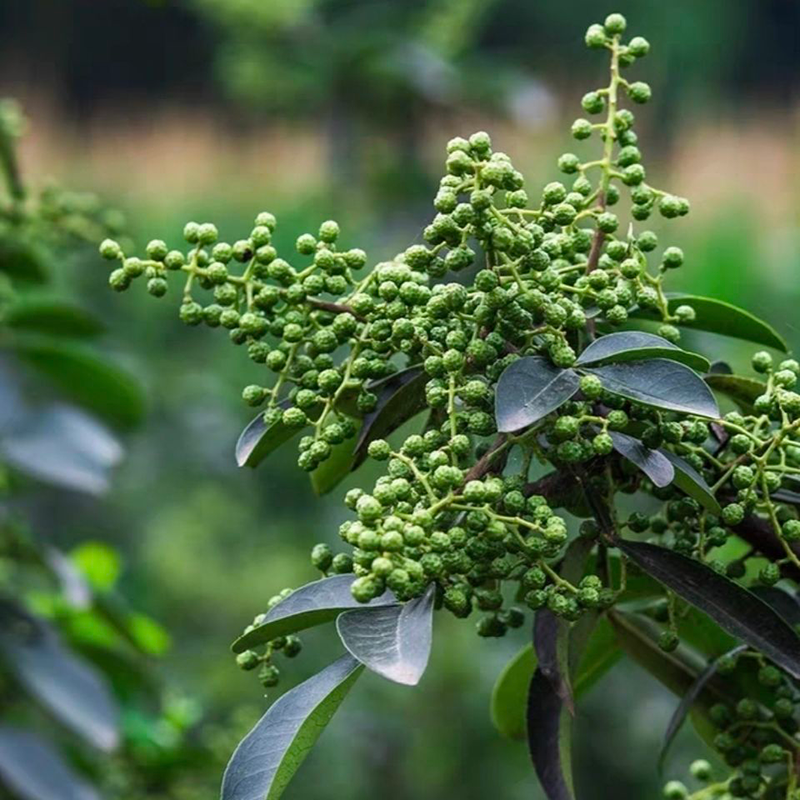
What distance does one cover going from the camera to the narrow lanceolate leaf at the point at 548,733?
717 mm

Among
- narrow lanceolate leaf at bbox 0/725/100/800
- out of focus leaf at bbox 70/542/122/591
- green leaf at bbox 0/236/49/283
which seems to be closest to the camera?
narrow lanceolate leaf at bbox 0/725/100/800

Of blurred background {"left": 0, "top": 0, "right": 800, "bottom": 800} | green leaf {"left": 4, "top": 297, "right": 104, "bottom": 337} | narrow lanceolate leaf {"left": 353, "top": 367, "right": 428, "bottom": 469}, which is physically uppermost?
narrow lanceolate leaf {"left": 353, "top": 367, "right": 428, "bottom": 469}

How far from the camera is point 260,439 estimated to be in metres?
0.73

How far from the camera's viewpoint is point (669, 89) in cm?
1040

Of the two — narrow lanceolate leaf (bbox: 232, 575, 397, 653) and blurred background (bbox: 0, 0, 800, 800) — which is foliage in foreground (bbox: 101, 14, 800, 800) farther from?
blurred background (bbox: 0, 0, 800, 800)

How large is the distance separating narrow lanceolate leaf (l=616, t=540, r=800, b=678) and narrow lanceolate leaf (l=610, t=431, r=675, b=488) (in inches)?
1.8

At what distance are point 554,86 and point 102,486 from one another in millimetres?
7229

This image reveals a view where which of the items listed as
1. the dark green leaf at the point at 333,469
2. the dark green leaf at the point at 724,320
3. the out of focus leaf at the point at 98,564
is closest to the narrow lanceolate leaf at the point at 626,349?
the dark green leaf at the point at 724,320

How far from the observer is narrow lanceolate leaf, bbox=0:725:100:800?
4.36ft

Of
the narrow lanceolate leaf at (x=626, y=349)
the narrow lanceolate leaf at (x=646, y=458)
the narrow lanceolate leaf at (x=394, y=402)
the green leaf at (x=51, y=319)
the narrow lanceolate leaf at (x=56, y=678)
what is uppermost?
the narrow lanceolate leaf at (x=626, y=349)

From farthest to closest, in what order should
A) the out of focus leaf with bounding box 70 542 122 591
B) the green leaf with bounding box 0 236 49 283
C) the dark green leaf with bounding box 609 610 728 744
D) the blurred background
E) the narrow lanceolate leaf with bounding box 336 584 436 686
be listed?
the blurred background → the out of focus leaf with bounding box 70 542 122 591 → the green leaf with bounding box 0 236 49 283 → the dark green leaf with bounding box 609 610 728 744 → the narrow lanceolate leaf with bounding box 336 584 436 686

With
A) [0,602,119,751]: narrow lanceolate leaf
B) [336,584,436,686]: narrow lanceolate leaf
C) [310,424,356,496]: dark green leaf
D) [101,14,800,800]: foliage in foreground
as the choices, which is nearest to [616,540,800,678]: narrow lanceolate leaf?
[101,14,800,800]: foliage in foreground

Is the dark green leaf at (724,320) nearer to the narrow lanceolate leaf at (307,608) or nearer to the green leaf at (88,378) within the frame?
the narrow lanceolate leaf at (307,608)

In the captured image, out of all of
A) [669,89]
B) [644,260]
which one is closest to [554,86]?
[669,89]
